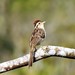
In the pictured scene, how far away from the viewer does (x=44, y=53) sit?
231 inches

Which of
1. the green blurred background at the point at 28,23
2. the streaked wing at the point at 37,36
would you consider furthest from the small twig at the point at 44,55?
the green blurred background at the point at 28,23

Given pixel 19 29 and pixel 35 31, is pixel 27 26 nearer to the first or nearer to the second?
pixel 19 29

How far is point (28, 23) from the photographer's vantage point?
62.3ft

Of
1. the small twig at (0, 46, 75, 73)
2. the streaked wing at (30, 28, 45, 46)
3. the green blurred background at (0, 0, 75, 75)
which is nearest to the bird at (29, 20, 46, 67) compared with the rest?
the streaked wing at (30, 28, 45, 46)

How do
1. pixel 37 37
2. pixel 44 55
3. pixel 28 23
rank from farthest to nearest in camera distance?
pixel 28 23, pixel 37 37, pixel 44 55

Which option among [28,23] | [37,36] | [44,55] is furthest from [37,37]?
[28,23]

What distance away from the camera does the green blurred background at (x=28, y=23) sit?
13.9 meters

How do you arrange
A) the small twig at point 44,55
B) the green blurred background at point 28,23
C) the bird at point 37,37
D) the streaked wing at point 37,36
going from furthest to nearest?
the green blurred background at point 28,23
the streaked wing at point 37,36
the bird at point 37,37
the small twig at point 44,55

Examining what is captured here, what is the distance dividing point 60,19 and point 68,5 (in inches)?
32.6

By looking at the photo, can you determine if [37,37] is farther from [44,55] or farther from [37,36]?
[44,55]

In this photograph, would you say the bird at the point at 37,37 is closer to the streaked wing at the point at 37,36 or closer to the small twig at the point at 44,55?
the streaked wing at the point at 37,36

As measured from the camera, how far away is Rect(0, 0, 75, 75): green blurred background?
13.9 metres

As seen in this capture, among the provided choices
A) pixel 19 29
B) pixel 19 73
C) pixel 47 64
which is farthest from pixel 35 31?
pixel 19 29

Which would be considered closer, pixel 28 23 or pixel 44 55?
pixel 44 55
